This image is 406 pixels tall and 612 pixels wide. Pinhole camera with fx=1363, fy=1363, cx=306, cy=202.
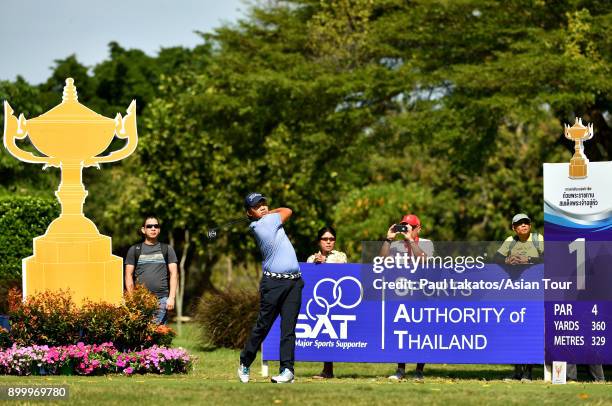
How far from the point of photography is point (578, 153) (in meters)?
14.1

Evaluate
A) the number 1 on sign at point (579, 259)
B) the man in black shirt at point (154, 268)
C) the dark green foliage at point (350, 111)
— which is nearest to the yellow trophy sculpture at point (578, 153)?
the number 1 on sign at point (579, 259)

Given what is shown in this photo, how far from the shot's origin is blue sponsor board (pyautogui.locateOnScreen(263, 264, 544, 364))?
14.9 m

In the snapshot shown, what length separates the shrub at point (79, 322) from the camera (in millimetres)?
14867

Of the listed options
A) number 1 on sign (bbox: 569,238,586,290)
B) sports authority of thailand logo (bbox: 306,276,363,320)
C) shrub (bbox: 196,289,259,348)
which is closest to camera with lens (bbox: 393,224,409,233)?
sports authority of thailand logo (bbox: 306,276,363,320)

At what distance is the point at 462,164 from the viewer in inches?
1036

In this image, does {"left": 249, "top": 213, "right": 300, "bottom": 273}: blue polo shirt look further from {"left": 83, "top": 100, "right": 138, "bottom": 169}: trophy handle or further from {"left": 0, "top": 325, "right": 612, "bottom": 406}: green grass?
{"left": 83, "top": 100, "right": 138, "bottom": 169}: trophy handle

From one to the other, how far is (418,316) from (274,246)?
260cm

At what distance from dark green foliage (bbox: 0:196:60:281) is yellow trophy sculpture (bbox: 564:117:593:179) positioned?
424 inches

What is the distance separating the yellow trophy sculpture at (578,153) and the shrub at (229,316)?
23.5 ft

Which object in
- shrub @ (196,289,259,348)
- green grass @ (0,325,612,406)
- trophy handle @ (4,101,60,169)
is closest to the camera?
green grass @ (0,325,612,406)

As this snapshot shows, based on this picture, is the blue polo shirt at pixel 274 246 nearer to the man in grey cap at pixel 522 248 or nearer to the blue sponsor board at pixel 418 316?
the blue sponsor board at pixel 418 316

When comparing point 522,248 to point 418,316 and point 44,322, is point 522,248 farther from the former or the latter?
point 44,322

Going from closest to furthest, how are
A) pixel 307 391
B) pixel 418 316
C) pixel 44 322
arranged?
1. pixel 307 391
2. pixel 44 322
3. pixel 418 316

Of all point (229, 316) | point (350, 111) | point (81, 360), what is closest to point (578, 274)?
point (81, 360)
